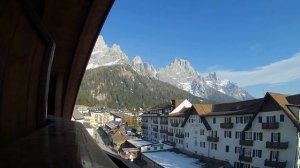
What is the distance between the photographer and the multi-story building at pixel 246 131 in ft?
121

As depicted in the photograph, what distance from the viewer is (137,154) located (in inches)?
2464

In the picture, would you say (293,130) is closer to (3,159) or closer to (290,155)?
(290,155)

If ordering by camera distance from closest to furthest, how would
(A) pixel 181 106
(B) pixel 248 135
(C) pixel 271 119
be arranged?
(C) pixel 271 119, (B) pixel 248 135, (A) pixel 181 106

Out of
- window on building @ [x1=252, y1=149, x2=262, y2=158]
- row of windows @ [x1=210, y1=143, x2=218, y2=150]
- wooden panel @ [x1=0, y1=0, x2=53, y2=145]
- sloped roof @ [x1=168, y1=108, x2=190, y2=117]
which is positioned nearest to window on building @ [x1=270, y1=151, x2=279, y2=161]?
window on building @ [x1=252, y1=149, x2=262, y2=158]

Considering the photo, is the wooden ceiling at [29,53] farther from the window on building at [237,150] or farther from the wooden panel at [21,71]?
the window on building at [237,150]

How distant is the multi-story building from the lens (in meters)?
37.0

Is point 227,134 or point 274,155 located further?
point 227,134

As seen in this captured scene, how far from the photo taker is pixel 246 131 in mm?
43688

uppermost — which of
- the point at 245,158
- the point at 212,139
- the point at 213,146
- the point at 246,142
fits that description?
the point at 246,142

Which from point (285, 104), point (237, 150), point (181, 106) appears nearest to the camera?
point (285, 104)

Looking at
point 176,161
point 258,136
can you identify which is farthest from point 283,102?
point 176,161

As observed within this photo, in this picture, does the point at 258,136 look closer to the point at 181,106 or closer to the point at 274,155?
the point at 274,155

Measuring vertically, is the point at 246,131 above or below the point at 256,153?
above

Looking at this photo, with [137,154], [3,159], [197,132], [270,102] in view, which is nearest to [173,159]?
[197,132]
